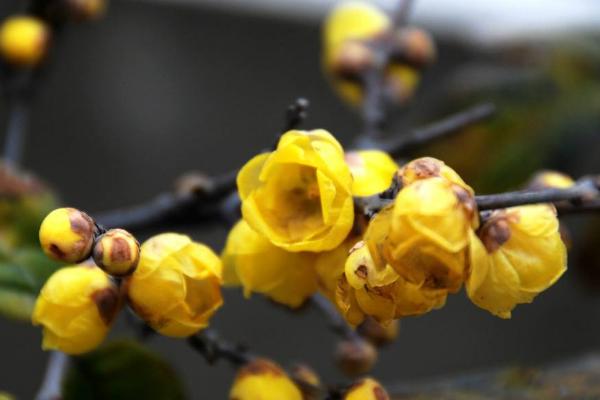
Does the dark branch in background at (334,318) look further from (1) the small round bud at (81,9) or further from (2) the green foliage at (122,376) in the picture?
(1) the small round bud at (81,9)

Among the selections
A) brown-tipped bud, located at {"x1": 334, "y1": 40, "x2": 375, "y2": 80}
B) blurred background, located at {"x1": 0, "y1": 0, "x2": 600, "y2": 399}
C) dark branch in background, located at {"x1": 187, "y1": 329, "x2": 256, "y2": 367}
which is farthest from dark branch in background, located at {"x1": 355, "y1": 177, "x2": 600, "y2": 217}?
blurred background, located at {"x1": 0, "y1": 0, "x2": 600, "y2": 399}

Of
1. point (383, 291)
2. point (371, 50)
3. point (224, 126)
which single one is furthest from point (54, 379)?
point (224, 126)

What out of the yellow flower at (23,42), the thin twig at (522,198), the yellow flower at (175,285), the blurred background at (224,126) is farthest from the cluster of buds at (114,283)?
the blurred background at (224,126)

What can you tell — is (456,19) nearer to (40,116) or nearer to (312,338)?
(312,338)

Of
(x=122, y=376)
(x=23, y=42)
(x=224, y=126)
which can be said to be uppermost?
(x=23, y=42)

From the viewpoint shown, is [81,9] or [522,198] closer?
[522,198]

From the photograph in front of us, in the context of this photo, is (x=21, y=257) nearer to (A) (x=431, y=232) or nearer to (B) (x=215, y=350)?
(B) (x=215, y=350)

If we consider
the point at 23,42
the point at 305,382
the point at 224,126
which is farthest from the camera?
the point at 224,126
